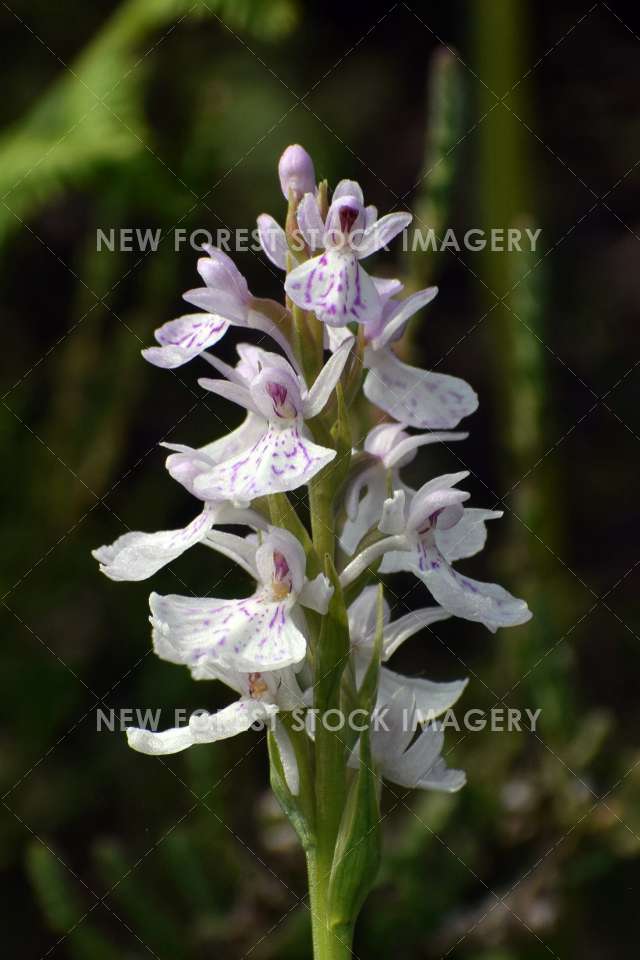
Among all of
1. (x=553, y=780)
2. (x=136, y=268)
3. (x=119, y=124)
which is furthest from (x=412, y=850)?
(x=136, y=268)

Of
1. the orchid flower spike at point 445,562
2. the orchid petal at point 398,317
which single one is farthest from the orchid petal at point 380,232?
the orchid flower spike at point 445,562

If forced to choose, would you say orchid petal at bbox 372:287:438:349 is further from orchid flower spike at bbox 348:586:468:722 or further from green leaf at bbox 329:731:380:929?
green leaf at bbox 329:731:380:929

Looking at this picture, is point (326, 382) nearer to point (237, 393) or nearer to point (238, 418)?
point (237, 393)

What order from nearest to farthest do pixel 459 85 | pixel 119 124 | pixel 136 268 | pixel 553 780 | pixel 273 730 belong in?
pixel 273 730 → pixel 459 85 → pixel 553 780 → pixel 119 124 → pixel 136 268

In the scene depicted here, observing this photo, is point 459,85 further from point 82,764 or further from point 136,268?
point 82,764

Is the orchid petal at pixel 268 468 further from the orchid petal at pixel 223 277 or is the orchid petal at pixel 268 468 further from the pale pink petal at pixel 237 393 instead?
the orchid petal at pixel 223 277

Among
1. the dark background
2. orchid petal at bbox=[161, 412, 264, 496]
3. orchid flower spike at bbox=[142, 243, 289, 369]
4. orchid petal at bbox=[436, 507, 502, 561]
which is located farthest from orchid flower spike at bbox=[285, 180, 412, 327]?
the dark background
